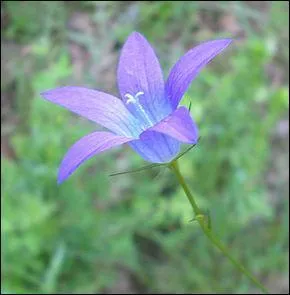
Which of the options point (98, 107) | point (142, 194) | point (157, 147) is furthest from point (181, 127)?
point (142, 194)

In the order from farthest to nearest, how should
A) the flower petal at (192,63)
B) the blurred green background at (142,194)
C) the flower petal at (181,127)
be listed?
the blurred green background at (142,194) < the flower petal at (192,63) < the flower petal at (181,127)

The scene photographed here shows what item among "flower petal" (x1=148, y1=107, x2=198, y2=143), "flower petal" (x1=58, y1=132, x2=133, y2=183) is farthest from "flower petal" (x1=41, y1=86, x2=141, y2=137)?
"flower petal" (x1=148, y1=107, x2=198, y2=143)

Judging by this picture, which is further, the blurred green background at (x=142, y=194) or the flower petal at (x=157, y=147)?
the blurred green background at (x=142, y=194)

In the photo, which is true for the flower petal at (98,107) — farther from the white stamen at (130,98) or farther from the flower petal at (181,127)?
the flower petal at (181,127)

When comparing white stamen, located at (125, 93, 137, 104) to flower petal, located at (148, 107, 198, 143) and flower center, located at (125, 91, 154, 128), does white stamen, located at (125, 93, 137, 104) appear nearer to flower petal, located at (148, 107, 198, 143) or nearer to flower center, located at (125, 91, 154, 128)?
flower center, located at (125, 91, 154, 128)

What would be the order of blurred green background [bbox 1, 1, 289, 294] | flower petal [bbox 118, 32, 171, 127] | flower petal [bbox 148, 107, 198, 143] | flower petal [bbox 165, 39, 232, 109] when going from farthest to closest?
blurred green background [bbox 1, 1, 289, 294]
flower petal [bbox 118, 32, 171, 127]
flower petal [bbox 165, 39, 232, 109]
flower petal [bbox 148, 107, 198, 143]

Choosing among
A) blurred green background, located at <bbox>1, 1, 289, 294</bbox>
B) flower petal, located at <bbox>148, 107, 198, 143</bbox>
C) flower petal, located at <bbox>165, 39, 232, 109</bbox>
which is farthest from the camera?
blurred green background, located at <bbox>1, 1, 289, 294</bbox>

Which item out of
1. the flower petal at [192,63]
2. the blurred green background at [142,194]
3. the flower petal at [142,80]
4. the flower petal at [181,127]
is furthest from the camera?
the blurred green background at [142,194]

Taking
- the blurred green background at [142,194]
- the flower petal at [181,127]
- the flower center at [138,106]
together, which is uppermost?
the blurred green background at [142,194]

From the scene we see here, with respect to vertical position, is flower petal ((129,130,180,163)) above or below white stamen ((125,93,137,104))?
below

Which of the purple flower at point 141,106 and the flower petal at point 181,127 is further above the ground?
the purple flower at point 141,106

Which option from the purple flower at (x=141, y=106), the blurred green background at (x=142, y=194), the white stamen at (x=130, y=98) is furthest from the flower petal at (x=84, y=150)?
the blurred green background at (x=142, y=194)
